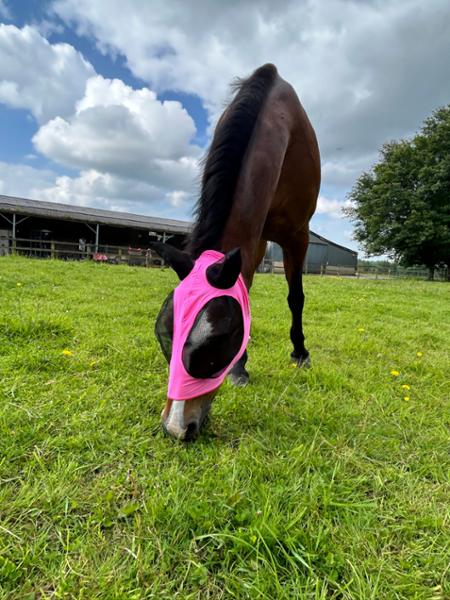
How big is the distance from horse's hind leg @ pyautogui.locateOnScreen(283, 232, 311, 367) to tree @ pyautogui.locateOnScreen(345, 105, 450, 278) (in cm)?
2387

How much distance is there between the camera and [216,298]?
161 cm

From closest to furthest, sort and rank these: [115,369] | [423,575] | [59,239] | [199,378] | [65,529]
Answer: [423,575]
[65,529]
[199,378]
[115,369]
[59,239]

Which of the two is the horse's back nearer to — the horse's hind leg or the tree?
the horse's hind leg

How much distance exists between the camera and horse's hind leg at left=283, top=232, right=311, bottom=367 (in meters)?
3.28

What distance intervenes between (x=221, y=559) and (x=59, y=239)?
2475 centimetres

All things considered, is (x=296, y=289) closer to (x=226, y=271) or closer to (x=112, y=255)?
(x=226, y=271)

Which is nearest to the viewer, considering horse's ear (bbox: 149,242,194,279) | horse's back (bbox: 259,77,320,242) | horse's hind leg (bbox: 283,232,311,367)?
horse's ear (bbox: 149,242,194,279)

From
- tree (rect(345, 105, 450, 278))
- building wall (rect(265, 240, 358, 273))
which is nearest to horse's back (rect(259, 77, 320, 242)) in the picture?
tree (rect(345, 105, 450, 278))

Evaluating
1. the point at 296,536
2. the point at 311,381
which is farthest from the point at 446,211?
the point at 296,536

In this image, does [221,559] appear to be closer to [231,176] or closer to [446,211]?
[231,176]

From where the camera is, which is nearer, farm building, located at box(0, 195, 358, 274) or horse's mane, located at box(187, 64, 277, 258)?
horse's mane, located at box(187, 64, 277, 258)

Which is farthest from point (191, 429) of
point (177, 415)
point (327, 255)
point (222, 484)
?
point (327, 255)

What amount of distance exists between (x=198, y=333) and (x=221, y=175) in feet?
3.03

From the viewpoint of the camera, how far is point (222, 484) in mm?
1418
